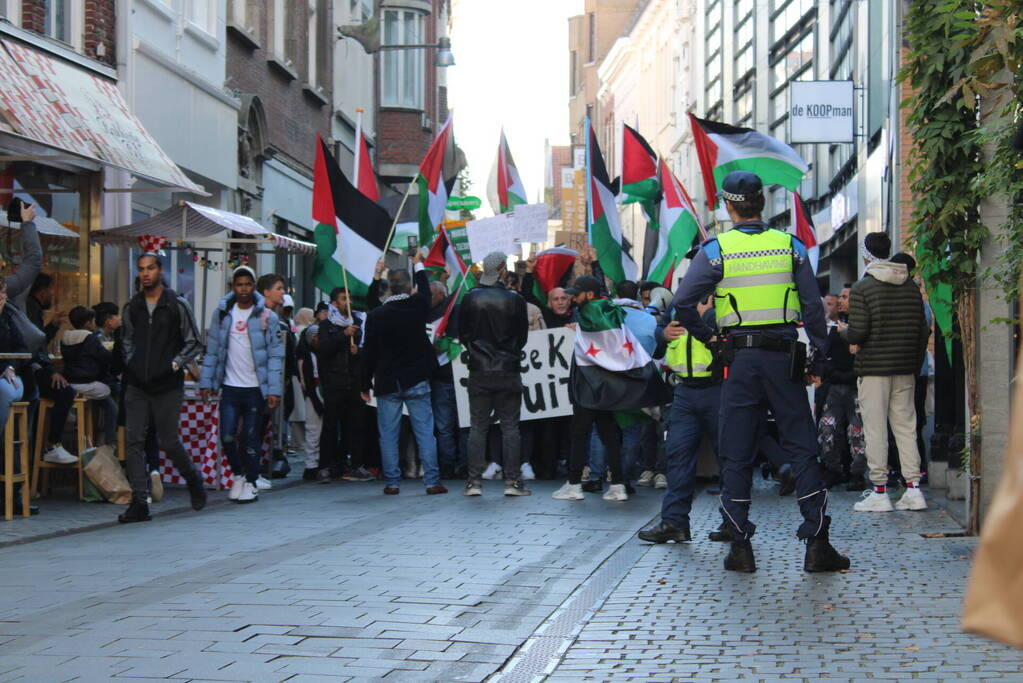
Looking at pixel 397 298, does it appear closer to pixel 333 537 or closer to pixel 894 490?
pixel 333 537

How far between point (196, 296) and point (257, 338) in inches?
319

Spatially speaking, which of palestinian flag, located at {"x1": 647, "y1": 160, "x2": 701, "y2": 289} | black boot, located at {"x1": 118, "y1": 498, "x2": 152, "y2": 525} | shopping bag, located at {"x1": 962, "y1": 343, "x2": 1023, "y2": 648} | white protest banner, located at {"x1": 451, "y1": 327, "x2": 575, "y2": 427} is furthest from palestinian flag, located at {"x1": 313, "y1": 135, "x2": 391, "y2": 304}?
shopping bag, located at {"x1": 962, "y1": 343, "x2": 1023, "y2": 648}

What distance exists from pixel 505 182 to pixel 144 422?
7760mm

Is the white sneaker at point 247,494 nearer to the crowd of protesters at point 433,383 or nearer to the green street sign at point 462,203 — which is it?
the crowd of protesters at point 433,383

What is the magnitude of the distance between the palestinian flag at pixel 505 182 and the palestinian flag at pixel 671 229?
274 cm

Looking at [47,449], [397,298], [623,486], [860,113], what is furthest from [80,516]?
[860,113]

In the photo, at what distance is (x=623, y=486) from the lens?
38.3 ft

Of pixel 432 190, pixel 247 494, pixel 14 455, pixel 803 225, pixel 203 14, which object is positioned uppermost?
pixel 203 14

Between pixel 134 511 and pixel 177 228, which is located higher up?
pixel 177 228

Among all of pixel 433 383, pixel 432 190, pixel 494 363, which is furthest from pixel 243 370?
pixel 432 190

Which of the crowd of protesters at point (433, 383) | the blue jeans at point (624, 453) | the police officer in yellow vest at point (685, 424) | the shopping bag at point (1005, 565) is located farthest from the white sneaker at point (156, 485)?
the shopping bag at point (1005, 565)

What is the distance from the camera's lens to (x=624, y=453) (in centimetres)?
1235

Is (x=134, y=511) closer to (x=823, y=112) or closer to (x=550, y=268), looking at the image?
(x=550, y=268)

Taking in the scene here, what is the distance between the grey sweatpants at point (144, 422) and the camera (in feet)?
33.8
